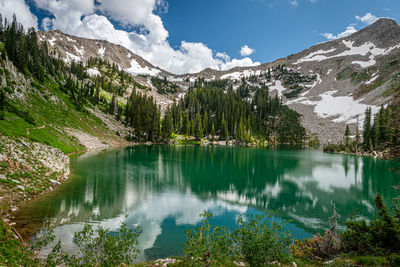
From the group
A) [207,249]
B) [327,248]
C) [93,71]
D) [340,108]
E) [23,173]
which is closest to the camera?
[207,249]

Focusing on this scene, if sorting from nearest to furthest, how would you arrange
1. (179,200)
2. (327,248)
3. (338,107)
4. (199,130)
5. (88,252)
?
(88,252)
(327,248)
(179,200)
(199,130)
(338,107)

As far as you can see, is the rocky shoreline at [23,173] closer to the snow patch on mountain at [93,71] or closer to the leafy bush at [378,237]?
the leafy bush at [378,237]

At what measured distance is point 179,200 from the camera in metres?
21.5

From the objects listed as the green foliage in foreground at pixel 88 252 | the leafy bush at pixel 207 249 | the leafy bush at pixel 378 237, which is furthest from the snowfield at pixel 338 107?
the green foliage in foreground at pixel 88 252

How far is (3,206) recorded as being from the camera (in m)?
13.8

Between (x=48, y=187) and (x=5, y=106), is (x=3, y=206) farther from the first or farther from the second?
(x=5, y=106)

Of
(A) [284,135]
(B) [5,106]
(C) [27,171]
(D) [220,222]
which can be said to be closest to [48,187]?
(C) [27,171]

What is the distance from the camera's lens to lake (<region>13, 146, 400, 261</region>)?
14.0 metres

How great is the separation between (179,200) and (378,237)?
1625cm

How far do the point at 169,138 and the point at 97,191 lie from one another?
7237cm

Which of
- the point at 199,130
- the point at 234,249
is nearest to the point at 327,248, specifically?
the point at 234,249

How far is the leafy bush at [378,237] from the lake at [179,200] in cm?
388

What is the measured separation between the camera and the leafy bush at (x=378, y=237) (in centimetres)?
839

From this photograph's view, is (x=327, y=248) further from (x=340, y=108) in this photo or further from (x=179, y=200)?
(x=340, y=108)
